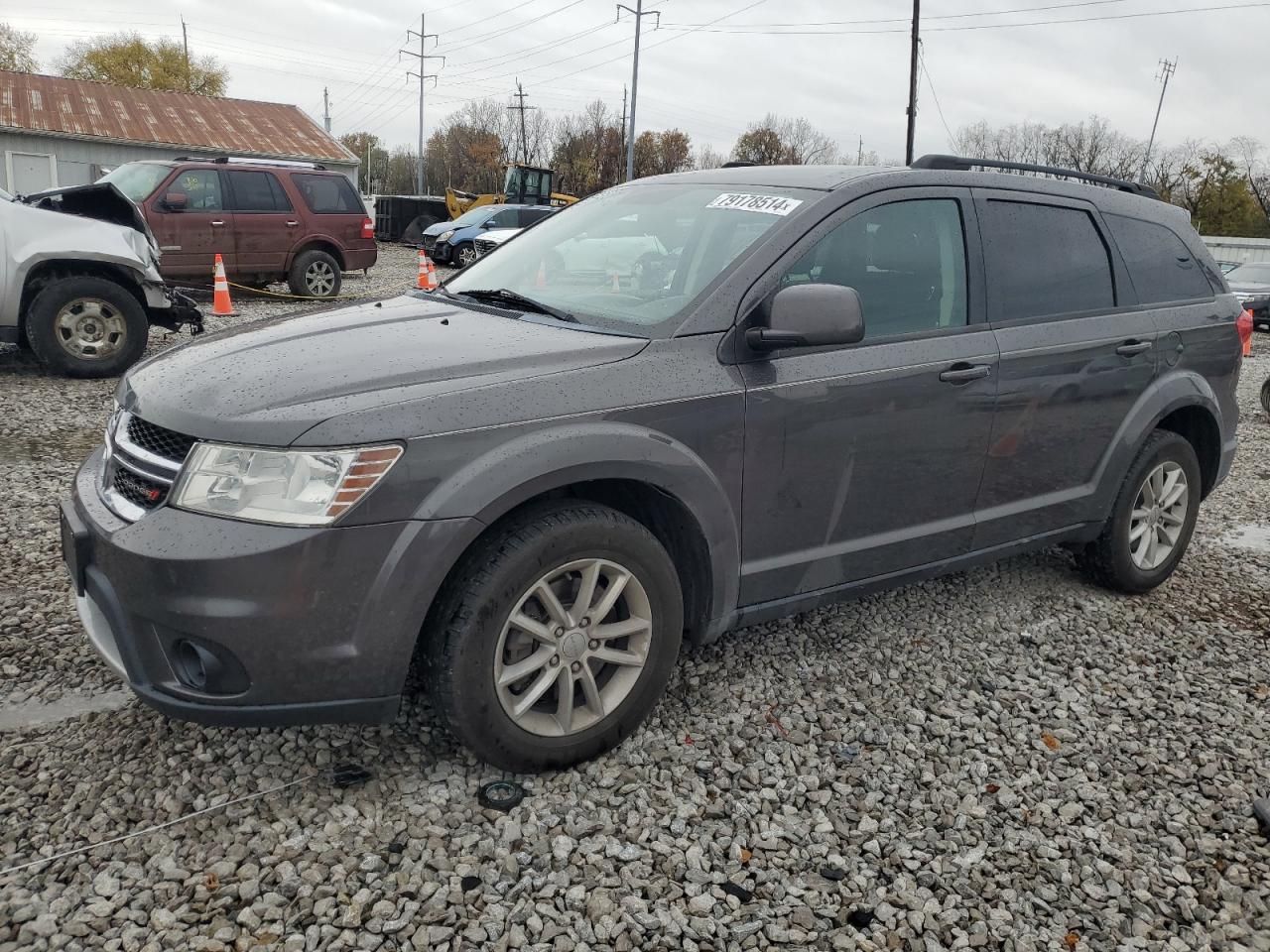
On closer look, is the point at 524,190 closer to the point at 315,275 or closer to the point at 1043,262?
the point at 315,275

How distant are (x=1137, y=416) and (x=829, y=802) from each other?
232 centimetres

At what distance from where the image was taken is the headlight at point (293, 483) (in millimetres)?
2312

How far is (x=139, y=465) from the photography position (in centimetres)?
256

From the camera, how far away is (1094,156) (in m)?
74.4

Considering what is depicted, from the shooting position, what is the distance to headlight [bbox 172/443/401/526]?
231cm

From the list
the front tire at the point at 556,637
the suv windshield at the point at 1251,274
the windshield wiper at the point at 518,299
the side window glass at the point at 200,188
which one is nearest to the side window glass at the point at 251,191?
the side window glass at the point at 200,188

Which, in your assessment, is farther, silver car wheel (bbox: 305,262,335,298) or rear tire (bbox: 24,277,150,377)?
silver car wheel (bbox: 305,262,335,298)

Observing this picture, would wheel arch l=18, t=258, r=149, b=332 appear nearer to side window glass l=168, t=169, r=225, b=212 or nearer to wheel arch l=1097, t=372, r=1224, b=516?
side window glass l=168, t=169, r=225, b=212

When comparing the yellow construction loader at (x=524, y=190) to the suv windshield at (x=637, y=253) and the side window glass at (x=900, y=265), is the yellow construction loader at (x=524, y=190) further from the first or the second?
the side window glass at (x=900, y=265)

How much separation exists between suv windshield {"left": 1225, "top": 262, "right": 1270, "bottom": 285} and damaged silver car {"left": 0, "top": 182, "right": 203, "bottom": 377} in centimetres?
2064

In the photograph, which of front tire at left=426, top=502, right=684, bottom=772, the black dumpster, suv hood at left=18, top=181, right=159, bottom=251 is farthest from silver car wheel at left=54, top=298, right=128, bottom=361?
the black dumpster

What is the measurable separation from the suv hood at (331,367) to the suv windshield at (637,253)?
23 centimetres

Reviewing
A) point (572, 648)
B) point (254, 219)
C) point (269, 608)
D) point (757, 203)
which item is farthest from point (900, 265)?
point (254, 219)

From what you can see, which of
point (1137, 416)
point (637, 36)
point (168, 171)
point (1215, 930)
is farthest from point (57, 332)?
point (637, 36)
